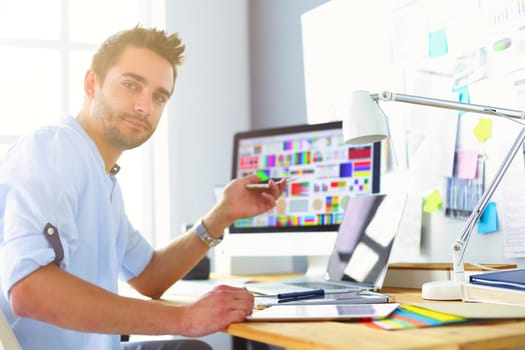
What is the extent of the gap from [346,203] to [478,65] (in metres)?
0.53

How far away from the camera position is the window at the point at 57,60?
288 cm

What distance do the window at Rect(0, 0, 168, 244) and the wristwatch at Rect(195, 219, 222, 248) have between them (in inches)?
45.2

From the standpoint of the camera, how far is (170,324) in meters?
1.13

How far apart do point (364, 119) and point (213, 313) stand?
465mm

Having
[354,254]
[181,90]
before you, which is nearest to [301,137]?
[354,254]

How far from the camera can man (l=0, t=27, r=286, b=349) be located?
115 centimetres

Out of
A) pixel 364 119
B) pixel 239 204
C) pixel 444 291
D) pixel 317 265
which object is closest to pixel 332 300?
pixel 444 291

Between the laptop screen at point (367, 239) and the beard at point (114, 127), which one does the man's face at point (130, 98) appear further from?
the laptop screen at point (367, 239)

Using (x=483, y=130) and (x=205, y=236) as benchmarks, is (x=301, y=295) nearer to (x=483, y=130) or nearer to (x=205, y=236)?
(x=205, y=236)

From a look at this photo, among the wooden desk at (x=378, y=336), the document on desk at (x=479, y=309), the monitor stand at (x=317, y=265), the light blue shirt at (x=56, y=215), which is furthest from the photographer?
the monitor stand at (x=317, y=265)

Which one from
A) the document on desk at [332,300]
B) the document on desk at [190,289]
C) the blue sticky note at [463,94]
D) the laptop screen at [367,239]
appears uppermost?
the blue sticky note at [463,94]

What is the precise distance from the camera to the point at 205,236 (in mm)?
1832

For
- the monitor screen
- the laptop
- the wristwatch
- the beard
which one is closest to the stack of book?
the laptop

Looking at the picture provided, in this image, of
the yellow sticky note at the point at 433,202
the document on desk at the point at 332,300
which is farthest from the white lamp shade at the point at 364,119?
the yellow sticky note at the point at 433,202
